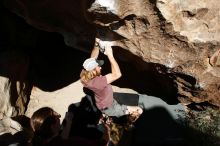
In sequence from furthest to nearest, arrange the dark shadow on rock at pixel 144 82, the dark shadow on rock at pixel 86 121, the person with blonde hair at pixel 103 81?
the dark shadow on rock at pixel 86 121
the dark shadow on rock at pixel 144 82
the person with blonde hair at pixel 103 81

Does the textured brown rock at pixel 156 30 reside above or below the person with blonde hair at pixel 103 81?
above

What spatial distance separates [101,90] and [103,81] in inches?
4.0

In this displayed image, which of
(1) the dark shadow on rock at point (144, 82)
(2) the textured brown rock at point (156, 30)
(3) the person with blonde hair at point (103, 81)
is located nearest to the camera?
(2) the textured brown rock at point (156, 30)

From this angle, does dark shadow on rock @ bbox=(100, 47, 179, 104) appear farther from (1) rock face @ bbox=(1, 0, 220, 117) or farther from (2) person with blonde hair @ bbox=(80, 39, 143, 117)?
(2) person with blonde hair @ bbox=(80, 39, 143, 117)

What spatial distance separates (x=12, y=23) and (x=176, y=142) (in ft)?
9.07

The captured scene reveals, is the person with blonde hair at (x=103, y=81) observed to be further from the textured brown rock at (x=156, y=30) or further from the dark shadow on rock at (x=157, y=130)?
the dark shadow on rock at (x=157, y=130)

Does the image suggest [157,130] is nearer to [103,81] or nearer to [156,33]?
[103,81]

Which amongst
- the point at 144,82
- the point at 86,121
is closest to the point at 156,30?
the point at 144,82

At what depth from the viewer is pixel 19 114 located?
5816mm

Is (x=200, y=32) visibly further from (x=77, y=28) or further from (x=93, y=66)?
(x=77, y=28)

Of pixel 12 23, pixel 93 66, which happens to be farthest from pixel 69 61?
pixel 93 66

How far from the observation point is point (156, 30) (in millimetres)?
4320

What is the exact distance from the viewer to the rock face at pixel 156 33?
13.3 feet

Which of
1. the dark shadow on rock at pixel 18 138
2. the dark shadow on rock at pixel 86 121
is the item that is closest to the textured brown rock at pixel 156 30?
the dark shadow on rock at pixel 86 121
